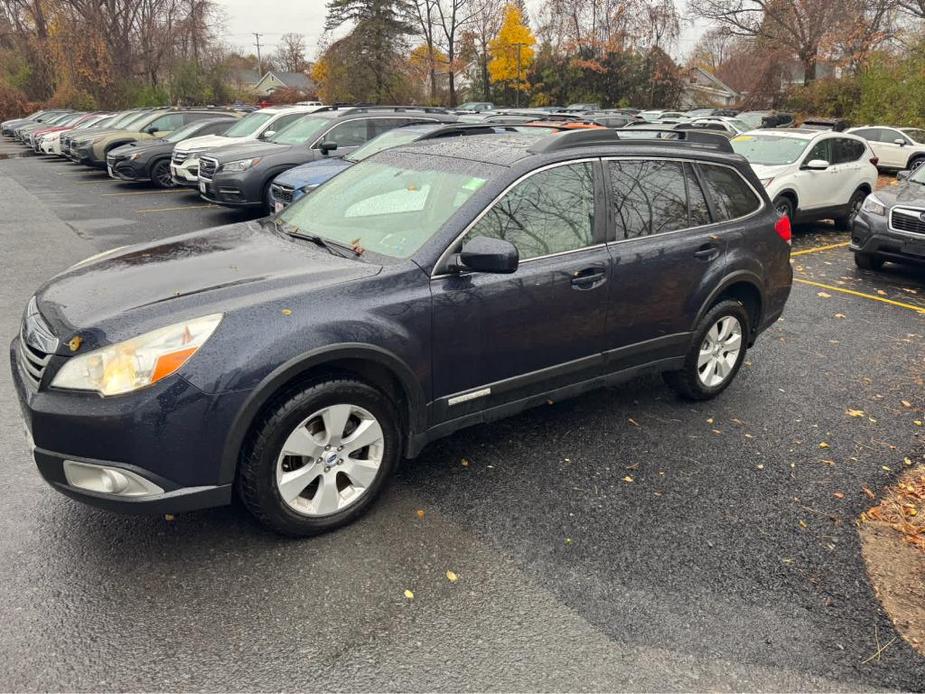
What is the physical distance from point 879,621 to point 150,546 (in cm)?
314

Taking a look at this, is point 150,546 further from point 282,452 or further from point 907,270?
point 907,270

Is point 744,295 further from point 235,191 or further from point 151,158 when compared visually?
point 151,158

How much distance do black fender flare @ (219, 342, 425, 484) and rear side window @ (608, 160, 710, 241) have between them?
66.2 inches

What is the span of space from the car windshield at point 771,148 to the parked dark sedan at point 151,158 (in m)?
11.3

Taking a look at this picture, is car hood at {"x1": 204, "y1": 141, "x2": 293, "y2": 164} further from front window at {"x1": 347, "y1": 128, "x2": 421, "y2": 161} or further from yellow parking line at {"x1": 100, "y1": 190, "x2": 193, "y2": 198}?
yellow parking line at {"x1": 100, "y1": 190, "x2": 193, "y2": 198}

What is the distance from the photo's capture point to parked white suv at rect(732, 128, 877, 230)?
36.2 ft

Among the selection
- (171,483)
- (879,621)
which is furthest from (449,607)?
(879,621)

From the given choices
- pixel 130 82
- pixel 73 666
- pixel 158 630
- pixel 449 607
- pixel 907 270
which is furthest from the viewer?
pixel 130 82

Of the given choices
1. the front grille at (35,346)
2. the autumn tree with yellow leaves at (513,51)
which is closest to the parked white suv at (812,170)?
the front grille at (35,346)

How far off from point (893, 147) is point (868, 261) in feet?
48.9

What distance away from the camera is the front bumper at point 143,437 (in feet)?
9.10

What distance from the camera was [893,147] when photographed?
21203mm

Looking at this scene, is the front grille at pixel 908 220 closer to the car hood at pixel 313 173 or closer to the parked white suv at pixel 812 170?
the parked white suv at pixel 812 170

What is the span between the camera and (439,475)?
393cm
